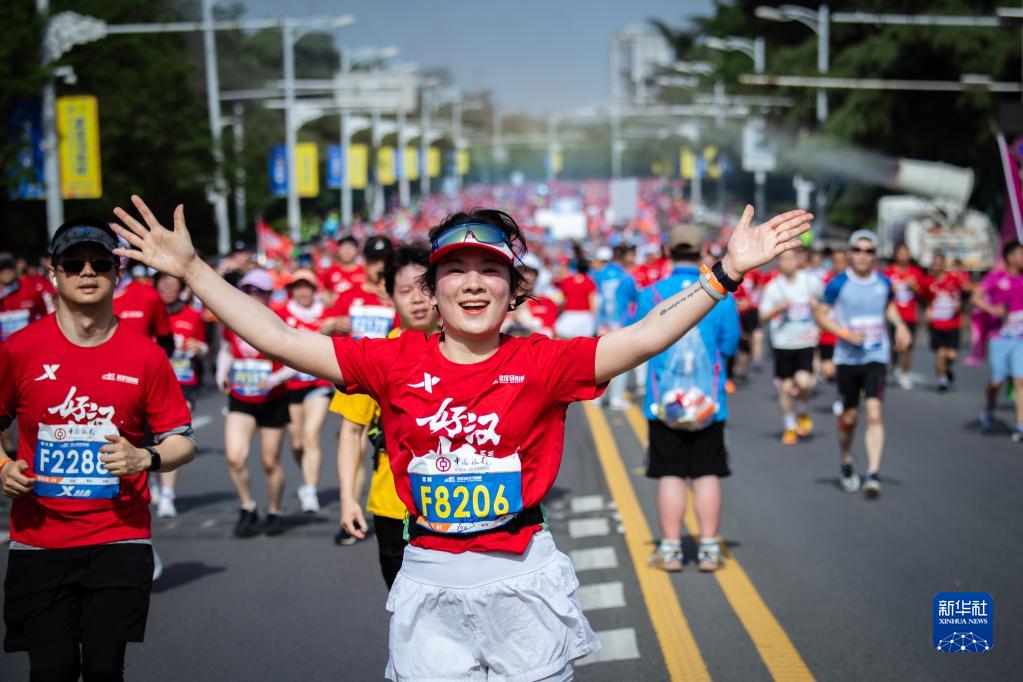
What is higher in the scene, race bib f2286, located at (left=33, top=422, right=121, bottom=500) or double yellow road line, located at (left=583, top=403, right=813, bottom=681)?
race bib f2286, located at (left=33, top=422, right=121, bottom=500)

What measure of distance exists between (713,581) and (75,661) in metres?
4.21

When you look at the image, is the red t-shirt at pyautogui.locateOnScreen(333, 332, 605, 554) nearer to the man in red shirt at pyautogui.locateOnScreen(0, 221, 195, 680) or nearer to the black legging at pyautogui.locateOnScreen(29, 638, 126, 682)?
the man in red shirt at pyautogui.locateOnScreen(0, 221, 195, 680)

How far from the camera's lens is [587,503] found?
10.5 metres

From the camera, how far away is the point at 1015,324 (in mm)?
13594

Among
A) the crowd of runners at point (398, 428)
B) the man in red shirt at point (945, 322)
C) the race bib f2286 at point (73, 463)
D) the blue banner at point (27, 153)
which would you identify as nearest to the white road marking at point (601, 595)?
the crowd of runners at point (398, 428)

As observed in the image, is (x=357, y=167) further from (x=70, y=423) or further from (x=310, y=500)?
(x=70, y=423)

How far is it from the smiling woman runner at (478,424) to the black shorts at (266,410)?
579 cm

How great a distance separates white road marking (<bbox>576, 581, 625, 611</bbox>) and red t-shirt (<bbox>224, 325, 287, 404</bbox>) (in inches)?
119

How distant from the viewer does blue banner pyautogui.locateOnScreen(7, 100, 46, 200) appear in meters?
24.1

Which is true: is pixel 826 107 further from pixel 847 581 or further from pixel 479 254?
pixel 479 254

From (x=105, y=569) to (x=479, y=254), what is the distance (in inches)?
75.2

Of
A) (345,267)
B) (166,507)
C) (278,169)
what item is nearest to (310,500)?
(166,507)

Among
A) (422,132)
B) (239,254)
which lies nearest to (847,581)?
(239,254)

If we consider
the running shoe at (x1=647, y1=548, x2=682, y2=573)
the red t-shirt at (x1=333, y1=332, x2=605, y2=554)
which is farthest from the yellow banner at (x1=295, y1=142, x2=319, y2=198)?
the red t-shirt at (x1=333, y1=332, x2=605, y2=554)
